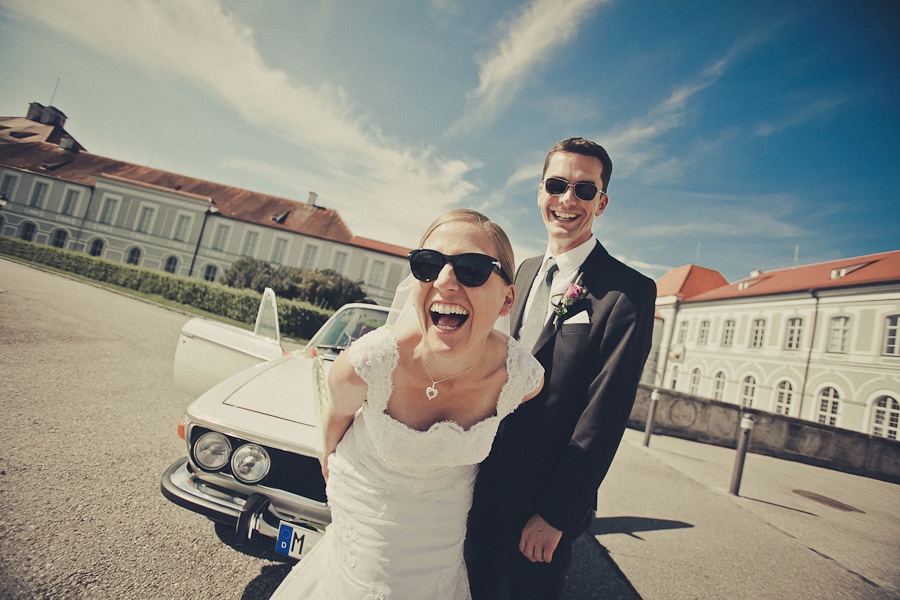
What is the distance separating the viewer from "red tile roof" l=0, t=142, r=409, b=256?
1479 inches

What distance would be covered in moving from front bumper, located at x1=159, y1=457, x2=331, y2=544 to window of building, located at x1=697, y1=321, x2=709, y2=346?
38018 millimetres

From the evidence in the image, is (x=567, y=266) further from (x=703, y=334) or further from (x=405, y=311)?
(x=703, y=334)

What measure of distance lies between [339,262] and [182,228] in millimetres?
15100

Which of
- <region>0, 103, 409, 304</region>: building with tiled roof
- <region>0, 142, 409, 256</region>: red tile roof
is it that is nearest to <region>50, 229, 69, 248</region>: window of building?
<region>0, 103, 409, 304</region>: building with tiled roof

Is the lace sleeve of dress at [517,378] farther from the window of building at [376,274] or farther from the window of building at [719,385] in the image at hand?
the window of building at [376,274]

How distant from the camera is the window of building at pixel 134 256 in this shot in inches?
1449

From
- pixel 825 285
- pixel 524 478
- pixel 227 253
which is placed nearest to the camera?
pixel 524 478

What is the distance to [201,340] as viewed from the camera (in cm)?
320

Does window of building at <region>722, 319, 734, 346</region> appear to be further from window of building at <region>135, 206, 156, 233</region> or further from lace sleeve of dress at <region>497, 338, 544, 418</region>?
window of building at <region>135, 206, 156, 233</region>

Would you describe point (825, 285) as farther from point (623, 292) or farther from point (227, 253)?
point (227, 253)

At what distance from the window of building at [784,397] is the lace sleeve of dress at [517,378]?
31279 mm

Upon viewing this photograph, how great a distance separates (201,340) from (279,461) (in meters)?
1.60

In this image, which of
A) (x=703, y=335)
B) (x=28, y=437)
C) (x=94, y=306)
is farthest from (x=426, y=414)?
(x=703, y=335)

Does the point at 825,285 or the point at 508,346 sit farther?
the point at 825,285
